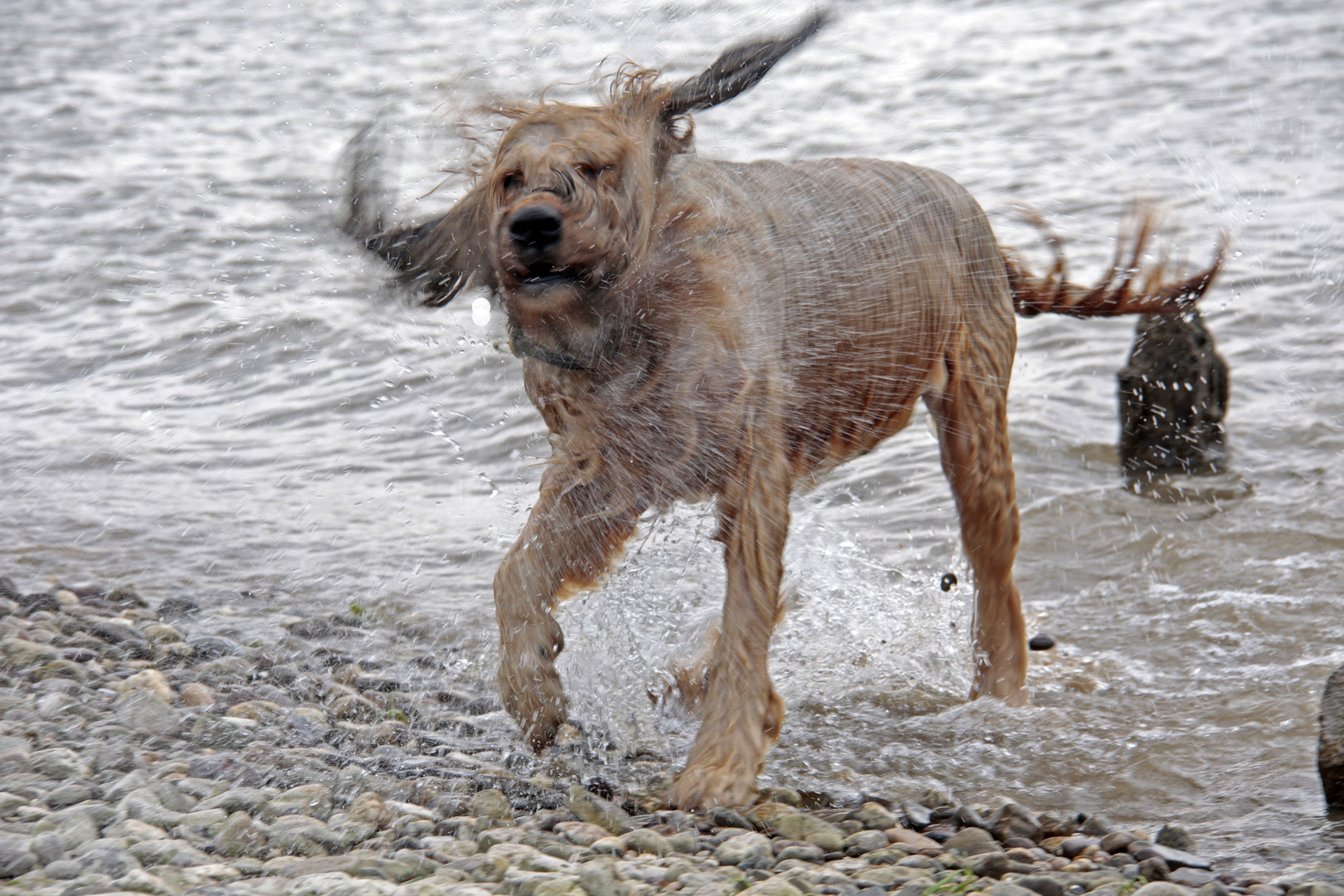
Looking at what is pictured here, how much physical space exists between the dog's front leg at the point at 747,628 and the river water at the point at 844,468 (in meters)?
0.33

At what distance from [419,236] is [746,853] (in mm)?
1928

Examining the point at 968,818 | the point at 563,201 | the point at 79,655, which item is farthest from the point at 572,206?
the point at 79,655

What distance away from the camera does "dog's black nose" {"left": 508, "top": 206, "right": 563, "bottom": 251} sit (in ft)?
10.2

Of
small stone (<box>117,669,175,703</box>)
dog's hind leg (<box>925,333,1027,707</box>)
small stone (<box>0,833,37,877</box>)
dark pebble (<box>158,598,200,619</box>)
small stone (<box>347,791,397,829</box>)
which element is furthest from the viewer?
dark pebble (<box>158,598,200,619</box>)

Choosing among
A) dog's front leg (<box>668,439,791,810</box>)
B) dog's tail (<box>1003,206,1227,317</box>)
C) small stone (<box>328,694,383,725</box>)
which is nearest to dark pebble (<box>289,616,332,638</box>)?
small stone (<box>328,694,383,725</box>)

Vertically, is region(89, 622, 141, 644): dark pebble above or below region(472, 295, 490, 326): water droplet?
below

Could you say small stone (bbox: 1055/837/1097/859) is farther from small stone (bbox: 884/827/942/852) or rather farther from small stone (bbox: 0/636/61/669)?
small stone (bbox: 0/636/61/669)

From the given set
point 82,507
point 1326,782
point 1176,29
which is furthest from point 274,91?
point 1326,782

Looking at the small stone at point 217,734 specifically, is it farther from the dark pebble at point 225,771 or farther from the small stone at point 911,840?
the small stone at point 911,840

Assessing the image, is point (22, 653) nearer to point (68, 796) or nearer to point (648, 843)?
point (68, 796)

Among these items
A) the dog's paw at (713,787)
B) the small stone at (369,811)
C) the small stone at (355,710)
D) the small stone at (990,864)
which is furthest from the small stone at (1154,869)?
the small stone at (355,710)

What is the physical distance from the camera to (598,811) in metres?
3.37

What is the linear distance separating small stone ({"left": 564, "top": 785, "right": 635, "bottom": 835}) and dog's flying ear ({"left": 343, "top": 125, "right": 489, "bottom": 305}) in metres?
1.45

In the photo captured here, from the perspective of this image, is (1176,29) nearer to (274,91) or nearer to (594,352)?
(274,91)
